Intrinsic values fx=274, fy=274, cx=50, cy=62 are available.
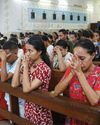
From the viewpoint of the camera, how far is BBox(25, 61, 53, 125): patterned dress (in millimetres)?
2652

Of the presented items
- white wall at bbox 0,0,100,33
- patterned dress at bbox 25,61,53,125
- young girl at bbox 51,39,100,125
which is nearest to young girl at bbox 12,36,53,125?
patterned dress at bbox 25,61,53,125

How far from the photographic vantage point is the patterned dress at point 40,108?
2.65 metres

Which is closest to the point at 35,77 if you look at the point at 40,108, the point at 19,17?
the point at 40,108

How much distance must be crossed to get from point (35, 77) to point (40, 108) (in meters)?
0.30

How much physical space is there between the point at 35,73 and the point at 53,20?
14.0m

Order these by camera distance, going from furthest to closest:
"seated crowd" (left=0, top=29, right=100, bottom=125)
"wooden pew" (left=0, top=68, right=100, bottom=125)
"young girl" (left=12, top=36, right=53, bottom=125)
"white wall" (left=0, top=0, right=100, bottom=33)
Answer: "white wall" (left=0, top=0, right=100, bottom=33) → "young girl" (left=12, top=36, right=53, bottom=125) → "seated crowd" (left=0, top=29, right=100, bottom=125) → "wooden pew" (left=0, top=68, right=100, bottom=125)

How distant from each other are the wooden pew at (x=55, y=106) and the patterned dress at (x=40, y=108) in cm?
8

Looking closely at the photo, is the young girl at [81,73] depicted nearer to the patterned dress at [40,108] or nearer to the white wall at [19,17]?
the patterned dress at [40,108]

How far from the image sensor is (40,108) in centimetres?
265

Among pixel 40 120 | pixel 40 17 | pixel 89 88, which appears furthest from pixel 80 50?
pixel 40 17

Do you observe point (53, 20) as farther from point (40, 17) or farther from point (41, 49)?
point (41, 49)

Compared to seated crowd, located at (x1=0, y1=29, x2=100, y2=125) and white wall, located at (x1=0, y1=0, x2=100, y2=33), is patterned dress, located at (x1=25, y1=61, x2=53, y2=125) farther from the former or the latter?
white wall, located at (x1=0, y1=0, x2=100, y2=33)

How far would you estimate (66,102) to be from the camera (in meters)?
2.16

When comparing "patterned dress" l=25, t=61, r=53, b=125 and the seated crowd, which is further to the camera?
"patterned dress" l=25, t=61, r=53, b=125
